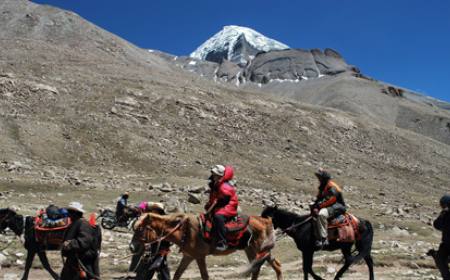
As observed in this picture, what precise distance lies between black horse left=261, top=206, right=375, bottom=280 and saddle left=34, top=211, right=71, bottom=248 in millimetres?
5196

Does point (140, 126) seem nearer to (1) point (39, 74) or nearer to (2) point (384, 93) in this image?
(1) point (39, 74)

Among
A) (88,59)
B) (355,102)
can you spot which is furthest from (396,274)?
(355,102)

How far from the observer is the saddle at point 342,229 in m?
13.2

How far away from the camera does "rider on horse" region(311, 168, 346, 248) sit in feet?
42.1

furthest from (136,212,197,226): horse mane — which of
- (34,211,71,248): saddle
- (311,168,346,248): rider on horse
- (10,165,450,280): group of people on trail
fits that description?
(311,168,346,248): rider on horse

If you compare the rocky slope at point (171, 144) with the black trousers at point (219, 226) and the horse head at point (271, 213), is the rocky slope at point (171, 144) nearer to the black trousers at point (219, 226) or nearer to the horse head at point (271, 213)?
the horse head at point (271, 213)

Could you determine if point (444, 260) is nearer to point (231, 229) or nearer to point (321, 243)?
point (321, 243)

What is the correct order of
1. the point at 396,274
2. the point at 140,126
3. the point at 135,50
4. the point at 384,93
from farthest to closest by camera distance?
the point at 384,93, the point at 135,50, the point at 140,126, the point at 396,274

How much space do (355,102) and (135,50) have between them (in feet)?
162

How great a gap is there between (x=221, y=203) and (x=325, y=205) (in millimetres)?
3212

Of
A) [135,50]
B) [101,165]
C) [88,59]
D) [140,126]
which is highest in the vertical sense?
[135,50]

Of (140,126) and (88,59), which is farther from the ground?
(88,59)

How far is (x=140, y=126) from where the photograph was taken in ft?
176

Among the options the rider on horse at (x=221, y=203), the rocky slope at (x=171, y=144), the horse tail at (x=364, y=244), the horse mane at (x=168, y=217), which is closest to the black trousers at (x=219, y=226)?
the rider on horse at (x=221, y=203)
